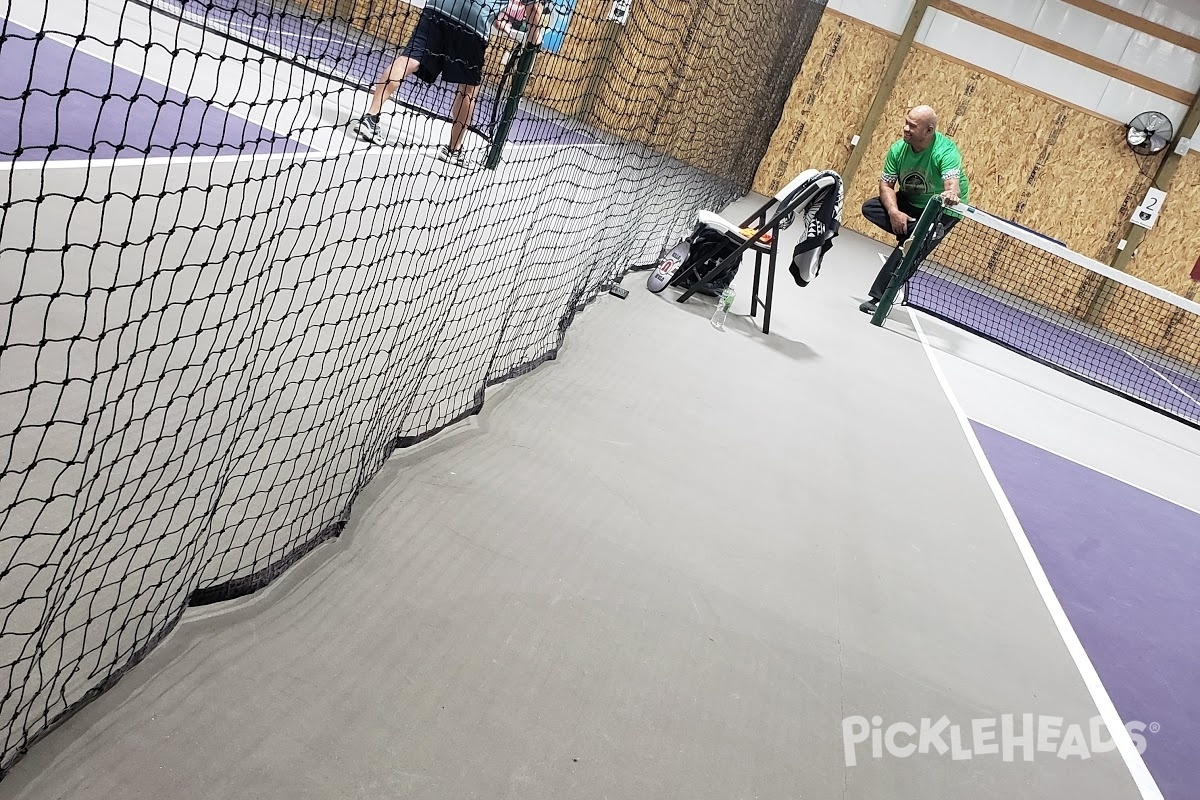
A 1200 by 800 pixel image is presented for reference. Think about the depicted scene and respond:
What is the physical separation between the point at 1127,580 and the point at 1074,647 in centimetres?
100

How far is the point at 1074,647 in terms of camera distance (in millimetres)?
3359

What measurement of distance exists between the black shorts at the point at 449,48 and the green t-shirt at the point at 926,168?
9.89 ft

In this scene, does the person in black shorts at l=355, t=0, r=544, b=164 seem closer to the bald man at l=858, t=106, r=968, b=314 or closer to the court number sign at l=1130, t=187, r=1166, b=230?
the bald man at l=858, t=106, r=968, b=314

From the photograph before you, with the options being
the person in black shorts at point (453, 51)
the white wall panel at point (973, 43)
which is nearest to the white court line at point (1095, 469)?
the person in black shorts at point (453, 51)

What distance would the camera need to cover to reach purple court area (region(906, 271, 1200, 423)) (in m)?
8.99

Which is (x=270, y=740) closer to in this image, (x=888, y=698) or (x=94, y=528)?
(x=94, y=528)

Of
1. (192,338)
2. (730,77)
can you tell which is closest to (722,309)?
(730,77)

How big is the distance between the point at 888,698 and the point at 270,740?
5.32ft

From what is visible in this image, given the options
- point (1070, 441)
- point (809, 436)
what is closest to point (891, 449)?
point (809, 436)

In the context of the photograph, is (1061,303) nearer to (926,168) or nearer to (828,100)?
(828,100)

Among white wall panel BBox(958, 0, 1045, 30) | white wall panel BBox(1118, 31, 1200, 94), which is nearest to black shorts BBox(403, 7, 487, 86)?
white wall panel BBox(958, 0, 1045, 30)

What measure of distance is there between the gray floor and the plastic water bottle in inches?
51.2

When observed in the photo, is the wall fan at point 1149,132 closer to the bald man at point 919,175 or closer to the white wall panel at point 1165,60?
the white wall panel at point 1165,60

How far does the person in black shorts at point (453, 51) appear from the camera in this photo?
6176mm
